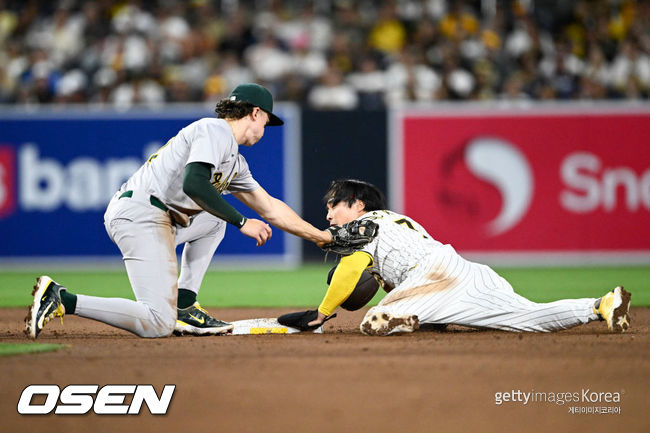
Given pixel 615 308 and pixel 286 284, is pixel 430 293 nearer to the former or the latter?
Answer: pixel 615 308

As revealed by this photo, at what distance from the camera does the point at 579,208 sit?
43.6ft

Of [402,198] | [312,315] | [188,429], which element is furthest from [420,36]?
[188,429]

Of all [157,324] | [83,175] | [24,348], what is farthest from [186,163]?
[83,175]

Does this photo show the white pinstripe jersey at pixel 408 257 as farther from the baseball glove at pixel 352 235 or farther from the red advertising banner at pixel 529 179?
the red advertising banner at pixel 529 179

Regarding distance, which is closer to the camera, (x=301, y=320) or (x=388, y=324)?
(x=388, y=324)

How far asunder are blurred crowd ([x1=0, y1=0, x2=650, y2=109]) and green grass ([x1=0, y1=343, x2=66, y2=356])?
27.9 ft

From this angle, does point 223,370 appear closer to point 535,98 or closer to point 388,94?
point 388,94

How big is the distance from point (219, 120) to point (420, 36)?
9.75 meters

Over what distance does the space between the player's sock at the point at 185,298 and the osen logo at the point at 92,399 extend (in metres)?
2.14

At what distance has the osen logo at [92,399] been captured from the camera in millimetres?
4004

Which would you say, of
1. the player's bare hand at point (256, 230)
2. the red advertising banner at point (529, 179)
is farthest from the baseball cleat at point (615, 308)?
the red advertising banner at point (529, 179)

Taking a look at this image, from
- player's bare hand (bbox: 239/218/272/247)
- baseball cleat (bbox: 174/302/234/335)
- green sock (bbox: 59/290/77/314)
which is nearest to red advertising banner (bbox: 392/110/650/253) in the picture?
baseball cleat (bbox: 174/302/234/335)

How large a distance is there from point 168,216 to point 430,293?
1.83 m

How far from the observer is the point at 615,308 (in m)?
5.80
